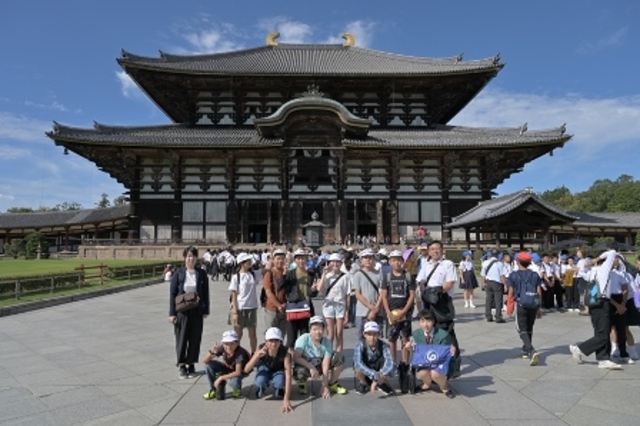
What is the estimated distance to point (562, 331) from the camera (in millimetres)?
10266

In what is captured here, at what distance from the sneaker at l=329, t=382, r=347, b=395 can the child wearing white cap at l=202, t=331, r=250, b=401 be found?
1266mm

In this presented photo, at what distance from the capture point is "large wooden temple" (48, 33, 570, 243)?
29250 mm

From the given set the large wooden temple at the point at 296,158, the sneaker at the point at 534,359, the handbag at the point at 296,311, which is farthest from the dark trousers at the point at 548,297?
the large wooden temple at the point at 296,158

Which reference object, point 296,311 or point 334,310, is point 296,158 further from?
point 296,311

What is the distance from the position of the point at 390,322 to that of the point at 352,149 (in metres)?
23.8

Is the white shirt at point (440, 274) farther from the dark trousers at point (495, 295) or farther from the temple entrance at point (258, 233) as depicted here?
the temple entrance at point (258, 233)

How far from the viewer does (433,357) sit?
19.5 feet

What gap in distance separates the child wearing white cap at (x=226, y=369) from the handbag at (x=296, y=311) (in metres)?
1.23

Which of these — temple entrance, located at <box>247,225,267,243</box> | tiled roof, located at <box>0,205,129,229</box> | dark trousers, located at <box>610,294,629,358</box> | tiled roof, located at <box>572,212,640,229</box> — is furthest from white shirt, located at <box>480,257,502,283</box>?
tiled roof, located at <box>0,205,129,229</box>

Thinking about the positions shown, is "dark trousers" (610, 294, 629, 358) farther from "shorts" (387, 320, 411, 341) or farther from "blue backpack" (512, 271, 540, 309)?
"shorts" (387, 320, 411, 341)

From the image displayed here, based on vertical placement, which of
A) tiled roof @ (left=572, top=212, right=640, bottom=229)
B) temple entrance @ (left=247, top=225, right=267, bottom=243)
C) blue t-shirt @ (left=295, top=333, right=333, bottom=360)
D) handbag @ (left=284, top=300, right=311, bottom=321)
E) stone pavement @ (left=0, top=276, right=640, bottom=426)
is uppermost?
tiled roof @ (left=572, top=212, right=640, bottom=229)

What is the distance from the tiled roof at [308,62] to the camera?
31.4m

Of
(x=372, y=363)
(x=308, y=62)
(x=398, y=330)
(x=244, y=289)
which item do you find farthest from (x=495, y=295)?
(x=308, y=62)

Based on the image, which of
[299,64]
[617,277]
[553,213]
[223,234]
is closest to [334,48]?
[299,64]
